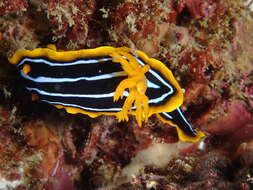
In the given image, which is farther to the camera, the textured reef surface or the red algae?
the textured reef surface

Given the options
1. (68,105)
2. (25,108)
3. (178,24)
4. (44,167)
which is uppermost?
(178,24)

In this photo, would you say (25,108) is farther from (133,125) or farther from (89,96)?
(133,125)

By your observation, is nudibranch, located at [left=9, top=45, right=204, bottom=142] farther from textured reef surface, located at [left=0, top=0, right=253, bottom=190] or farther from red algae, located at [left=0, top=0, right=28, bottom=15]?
red algae, located at [left=0, top=0, right=28, bottom=15]

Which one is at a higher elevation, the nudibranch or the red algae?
the red algae

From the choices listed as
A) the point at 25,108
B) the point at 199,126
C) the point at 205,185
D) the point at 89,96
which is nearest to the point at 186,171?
the point at 205,185

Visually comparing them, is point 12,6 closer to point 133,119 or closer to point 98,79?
point 98,79

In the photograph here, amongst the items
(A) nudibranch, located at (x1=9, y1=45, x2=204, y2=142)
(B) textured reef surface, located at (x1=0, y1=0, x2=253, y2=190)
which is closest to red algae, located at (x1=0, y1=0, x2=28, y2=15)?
(B) textured reef surface, located at (x1=0, y1=0, x2=253, y2=190)
